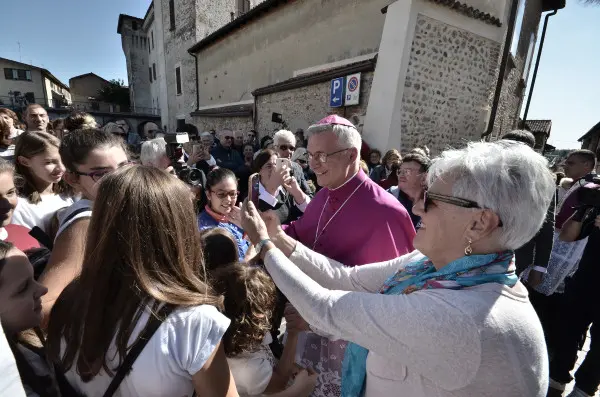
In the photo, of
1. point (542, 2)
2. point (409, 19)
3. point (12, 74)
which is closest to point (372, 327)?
point (409, 19)

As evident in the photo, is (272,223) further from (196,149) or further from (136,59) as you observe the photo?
(136,59)

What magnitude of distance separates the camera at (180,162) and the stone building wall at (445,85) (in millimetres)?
5089

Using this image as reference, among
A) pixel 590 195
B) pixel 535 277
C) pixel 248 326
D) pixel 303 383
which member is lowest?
pixel 303 383

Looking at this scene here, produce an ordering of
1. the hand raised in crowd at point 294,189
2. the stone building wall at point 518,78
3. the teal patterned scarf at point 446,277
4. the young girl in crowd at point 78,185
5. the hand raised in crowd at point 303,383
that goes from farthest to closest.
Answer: the stone building wall at point 518,78 < the hand raised in crowd at point 294,189 < the hand raised in crowd at point 303,383 < the young girl in crowd at point 78,185 < the teal patterned scarf at point 446,277

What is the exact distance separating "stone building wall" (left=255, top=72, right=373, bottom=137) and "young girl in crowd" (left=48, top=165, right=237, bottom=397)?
23.4 ft

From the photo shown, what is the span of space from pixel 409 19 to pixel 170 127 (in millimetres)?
22407

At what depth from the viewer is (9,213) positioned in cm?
171

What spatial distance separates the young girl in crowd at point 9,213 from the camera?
1.61 meters

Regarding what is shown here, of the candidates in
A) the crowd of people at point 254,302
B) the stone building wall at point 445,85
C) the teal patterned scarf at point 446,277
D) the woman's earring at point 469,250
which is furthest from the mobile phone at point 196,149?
the stone building wall at point 445,85

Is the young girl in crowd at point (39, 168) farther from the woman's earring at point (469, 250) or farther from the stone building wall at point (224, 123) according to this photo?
the stone building wall at point (224, 123)

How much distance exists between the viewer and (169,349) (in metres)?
0.86

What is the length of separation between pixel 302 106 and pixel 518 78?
975 centimetres

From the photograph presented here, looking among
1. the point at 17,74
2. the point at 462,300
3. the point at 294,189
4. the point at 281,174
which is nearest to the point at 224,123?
the point at 294,189

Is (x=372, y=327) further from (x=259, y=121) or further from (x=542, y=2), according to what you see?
(x=542, y=2)
